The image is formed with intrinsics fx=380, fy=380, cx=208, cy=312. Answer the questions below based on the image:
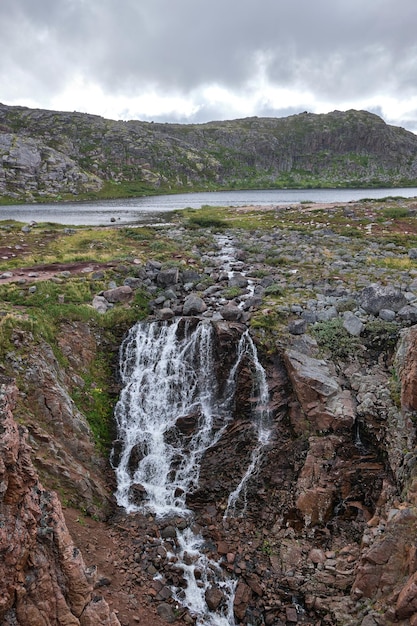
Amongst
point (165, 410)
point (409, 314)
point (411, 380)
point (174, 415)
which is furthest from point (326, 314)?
point (165, 410)

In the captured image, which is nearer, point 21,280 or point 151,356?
point 151,356

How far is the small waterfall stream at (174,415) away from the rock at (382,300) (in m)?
6.79

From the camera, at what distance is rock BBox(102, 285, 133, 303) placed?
23234mm

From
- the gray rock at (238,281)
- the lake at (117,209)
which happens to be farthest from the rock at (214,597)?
the lake at (117,209)

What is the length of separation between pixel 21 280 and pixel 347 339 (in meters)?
18.8

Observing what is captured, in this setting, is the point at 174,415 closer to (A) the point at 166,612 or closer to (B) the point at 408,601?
(A) the point at 166,612

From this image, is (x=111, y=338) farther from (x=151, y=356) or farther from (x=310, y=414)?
(x=310, y=414)

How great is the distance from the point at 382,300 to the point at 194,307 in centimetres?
1019

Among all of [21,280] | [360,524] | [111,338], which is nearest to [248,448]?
[360,524]

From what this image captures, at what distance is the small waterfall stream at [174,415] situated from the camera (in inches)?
632

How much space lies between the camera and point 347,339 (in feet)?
60.4

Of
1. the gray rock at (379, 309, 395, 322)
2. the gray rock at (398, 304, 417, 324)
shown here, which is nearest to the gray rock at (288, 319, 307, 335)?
the gray rock at (379, 309, 395, 322)

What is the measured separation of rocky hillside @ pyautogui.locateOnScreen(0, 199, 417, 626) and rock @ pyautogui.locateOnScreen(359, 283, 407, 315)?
8 cm

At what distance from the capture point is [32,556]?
8453mm
